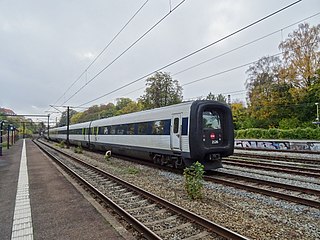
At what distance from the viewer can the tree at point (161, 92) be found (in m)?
49.4

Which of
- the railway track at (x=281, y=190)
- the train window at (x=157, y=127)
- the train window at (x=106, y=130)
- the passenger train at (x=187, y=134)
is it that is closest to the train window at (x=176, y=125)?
the passenger train at (x=187, y=134)

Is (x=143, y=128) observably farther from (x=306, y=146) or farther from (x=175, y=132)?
(x=306, y=146)

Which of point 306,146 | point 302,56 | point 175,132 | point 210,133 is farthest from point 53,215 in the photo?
point 302,56

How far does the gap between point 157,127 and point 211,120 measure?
2767 mm

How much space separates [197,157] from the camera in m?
10.0

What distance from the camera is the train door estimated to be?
10.8m

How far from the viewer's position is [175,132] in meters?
11.0

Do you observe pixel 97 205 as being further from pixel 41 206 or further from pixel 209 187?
pixel 209 187

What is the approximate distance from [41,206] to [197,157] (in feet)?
18.1

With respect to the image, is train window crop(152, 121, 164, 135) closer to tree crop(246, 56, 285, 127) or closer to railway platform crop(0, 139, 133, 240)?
railway platform crop(0, 139, 133, 240)

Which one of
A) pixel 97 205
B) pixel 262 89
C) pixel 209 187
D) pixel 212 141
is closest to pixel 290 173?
pixel 212 141

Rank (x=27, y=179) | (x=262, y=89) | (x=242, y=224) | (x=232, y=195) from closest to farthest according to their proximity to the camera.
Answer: (x=242, y=224) → (x=232, y=195) → (x=27, y=179) → (x=262, y=89)

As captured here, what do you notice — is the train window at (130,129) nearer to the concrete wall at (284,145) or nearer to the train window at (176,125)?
the train window at (176,125)

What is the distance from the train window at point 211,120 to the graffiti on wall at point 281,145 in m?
13.6
